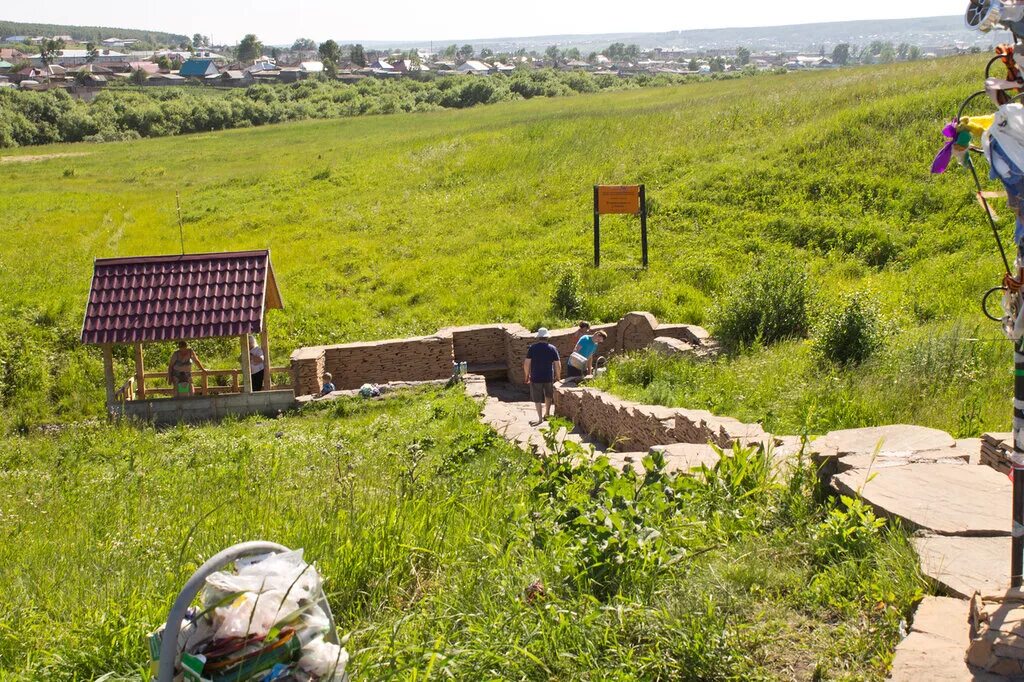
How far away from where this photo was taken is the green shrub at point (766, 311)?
48.4 ft

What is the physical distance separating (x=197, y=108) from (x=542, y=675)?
79397 mm

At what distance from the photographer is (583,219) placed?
25.9 meters

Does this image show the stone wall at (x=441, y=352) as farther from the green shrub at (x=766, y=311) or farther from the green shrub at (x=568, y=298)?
the green shrub at (x=766, y=311)

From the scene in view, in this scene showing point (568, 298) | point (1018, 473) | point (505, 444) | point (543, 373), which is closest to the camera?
point (1018, 473)

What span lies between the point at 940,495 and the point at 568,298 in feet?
45.2

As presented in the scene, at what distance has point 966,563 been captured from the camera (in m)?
4.74

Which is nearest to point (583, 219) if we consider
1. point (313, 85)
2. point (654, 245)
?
point (654, 245)

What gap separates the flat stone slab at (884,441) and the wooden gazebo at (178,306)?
10.8 m

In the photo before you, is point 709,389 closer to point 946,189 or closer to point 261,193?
point 946,189

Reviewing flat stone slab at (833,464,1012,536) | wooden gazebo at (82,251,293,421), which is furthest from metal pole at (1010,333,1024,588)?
wooden gazebo at (82,251,293,421)

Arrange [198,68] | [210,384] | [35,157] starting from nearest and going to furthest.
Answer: [210,384] → [35,157] → [198,68]

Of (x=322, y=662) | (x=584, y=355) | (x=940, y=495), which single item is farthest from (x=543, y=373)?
(x=322, y=662)

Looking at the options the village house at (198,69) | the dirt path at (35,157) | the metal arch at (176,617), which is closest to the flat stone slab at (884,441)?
the metal arch at (176,617)

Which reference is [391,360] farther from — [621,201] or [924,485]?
[924,485]
